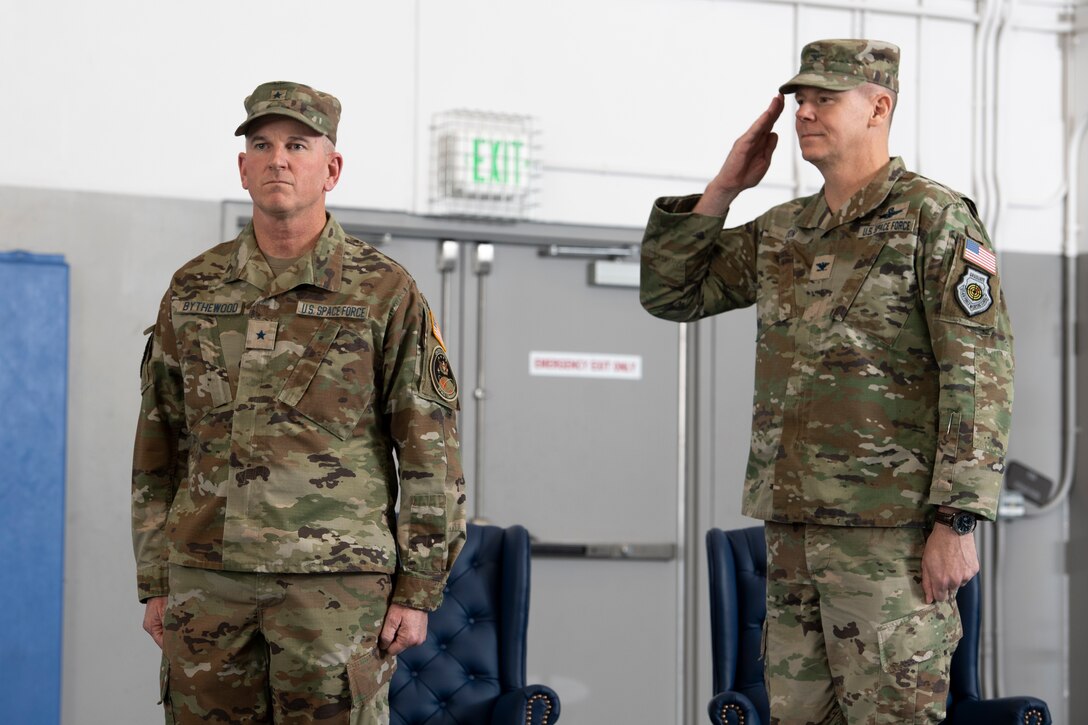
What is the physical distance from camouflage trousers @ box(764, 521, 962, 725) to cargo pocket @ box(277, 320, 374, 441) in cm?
85

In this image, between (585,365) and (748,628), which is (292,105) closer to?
(748,628)

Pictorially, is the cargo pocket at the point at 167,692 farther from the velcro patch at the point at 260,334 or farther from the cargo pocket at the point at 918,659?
the cargo pocket at the point at 918,659

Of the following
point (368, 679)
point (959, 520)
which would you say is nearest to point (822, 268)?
point (959, 520)

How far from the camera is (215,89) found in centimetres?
425

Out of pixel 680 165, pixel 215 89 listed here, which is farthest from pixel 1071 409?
pixel 215 89

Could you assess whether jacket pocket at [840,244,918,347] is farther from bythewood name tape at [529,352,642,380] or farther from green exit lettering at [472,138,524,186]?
bythewood name tape at [529,352,642,380]

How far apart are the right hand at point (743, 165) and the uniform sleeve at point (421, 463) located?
73 centimetres

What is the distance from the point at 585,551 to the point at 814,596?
2312 mm

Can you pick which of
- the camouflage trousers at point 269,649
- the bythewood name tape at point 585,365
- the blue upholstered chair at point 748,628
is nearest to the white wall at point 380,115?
the bythewood name tape at point 585,365

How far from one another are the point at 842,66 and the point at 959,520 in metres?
0.89

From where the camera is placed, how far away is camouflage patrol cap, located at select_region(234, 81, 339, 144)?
7.63ft

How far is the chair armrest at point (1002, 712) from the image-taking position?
3.33 m

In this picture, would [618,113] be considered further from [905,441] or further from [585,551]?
[905,441]

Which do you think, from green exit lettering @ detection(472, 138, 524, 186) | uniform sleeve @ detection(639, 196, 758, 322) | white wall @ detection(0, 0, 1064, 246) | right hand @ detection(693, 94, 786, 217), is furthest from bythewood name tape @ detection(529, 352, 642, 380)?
right hand @ detection(693, 94, 786, 217)
